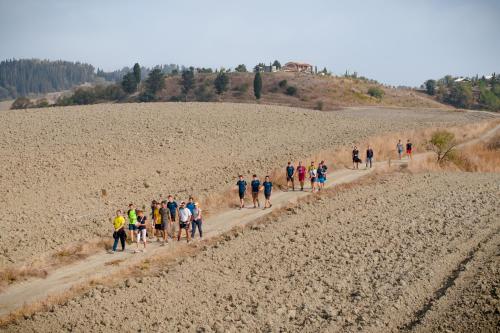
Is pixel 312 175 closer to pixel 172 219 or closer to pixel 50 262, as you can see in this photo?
pixel 172 219

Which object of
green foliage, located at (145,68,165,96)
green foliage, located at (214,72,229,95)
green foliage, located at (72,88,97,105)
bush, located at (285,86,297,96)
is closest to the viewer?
bush, located at (285,86,297,96)

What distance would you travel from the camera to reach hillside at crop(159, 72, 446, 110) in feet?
318

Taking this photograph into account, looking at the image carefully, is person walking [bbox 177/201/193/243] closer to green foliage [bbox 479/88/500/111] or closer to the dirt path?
the dirt path

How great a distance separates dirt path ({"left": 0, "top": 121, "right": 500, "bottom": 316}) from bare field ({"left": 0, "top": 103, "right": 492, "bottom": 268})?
1.76 metres

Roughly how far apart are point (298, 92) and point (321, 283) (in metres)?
90.0

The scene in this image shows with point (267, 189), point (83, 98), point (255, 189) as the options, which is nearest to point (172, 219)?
point (255, 189)

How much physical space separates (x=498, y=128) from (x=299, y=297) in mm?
52577

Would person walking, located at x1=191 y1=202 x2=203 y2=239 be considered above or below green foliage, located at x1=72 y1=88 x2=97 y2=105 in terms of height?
below

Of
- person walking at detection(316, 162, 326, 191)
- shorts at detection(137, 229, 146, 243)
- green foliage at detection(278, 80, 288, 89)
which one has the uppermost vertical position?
green foliage at detection(278, 80, 288, 89)

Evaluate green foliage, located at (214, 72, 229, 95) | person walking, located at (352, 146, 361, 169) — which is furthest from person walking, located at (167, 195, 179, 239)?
green foliage, located at (214, 72, 229, 95)

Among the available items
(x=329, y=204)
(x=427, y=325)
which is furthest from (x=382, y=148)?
(x=427, y=325)

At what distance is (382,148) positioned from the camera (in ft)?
126

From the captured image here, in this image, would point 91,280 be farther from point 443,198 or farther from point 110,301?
point 443,198

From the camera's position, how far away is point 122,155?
36719 millimetres
